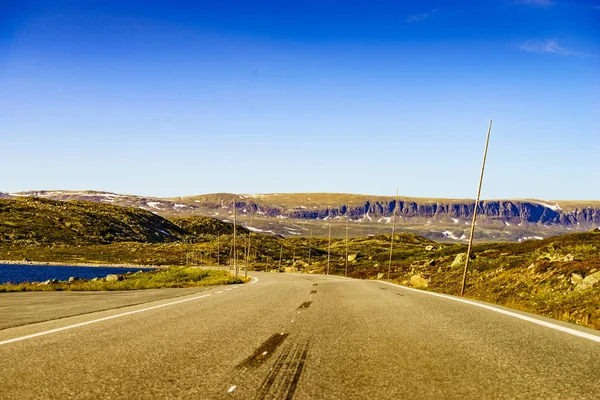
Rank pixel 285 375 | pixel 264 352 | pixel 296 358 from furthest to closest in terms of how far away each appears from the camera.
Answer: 1. pixel 264 352
2. pixel 296 358
3. pixel 285 375

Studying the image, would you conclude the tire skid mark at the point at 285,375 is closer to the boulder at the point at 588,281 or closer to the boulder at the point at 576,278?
the boulder at the point at 588,281

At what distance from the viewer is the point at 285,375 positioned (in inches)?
208

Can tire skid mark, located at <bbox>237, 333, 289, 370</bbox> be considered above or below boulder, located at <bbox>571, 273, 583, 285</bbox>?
above

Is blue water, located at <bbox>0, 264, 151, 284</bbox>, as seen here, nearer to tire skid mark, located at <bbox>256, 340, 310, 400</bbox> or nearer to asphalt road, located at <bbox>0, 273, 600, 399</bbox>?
asphalt road, located at <bbox>0, 273, 600, 399</bbox>

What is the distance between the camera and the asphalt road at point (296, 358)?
4.75 metres

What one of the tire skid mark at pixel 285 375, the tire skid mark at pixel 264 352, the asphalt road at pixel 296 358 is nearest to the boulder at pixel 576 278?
the asphalt road at pixel 296 358

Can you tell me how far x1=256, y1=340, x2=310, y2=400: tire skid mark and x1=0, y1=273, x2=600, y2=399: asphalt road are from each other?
0.01 meters

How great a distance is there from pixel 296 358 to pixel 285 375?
881mm

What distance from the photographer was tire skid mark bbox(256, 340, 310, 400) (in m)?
4.58

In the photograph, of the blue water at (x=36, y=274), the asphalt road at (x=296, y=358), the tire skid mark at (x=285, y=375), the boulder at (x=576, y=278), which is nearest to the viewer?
the tire skid mark at (x=285, y=375)

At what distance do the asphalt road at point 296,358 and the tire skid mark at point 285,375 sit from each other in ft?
0.05

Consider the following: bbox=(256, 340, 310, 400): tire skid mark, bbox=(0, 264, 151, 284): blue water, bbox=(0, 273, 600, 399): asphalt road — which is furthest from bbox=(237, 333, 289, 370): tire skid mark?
bbox=(0, 264, 151, 284): blue water

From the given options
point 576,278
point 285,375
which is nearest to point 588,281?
point 576,278

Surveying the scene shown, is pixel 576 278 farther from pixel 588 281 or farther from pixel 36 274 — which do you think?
pixel 36 274
